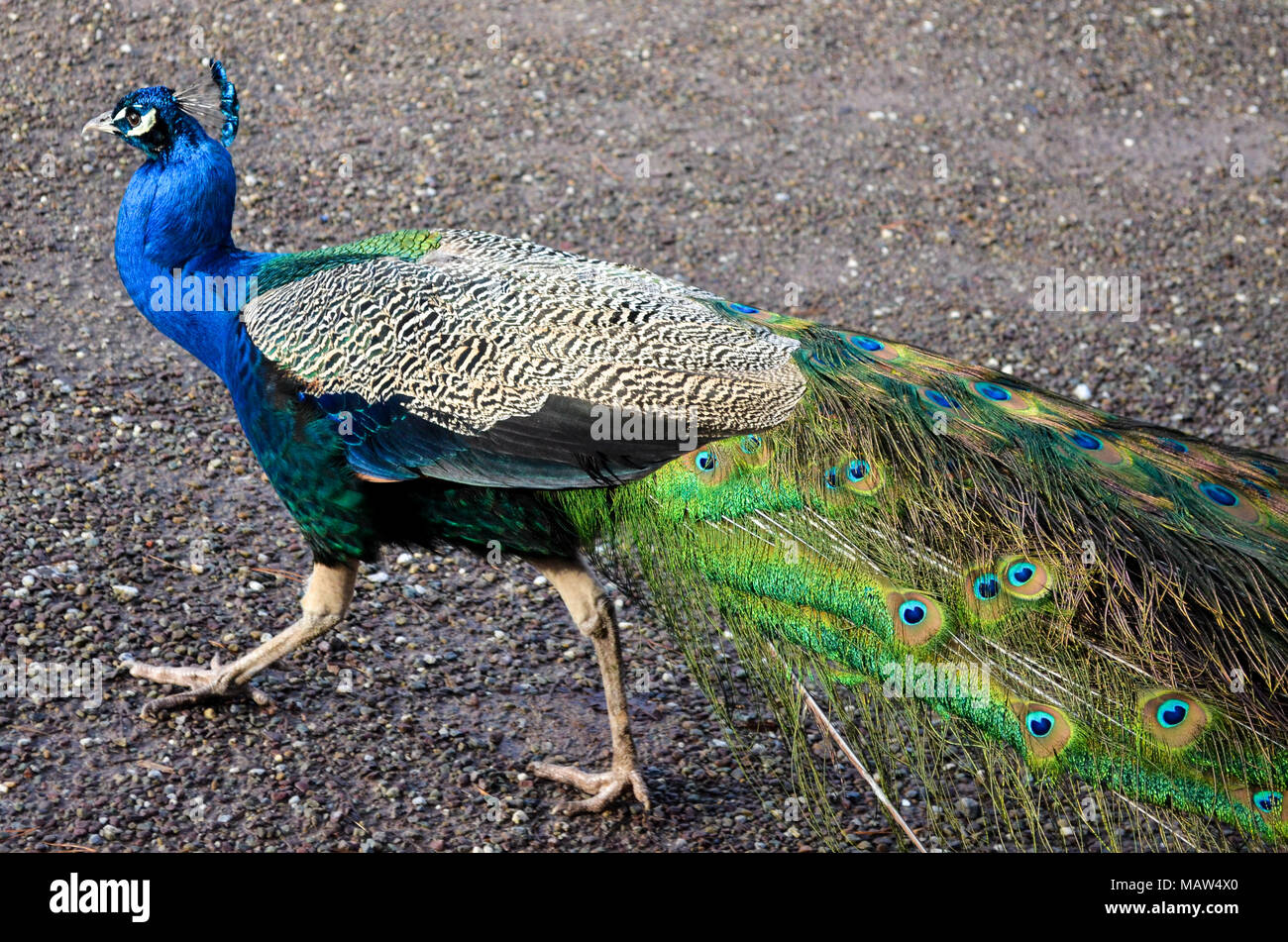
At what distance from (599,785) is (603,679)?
1.01ft

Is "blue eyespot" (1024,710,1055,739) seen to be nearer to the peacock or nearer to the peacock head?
the peacock

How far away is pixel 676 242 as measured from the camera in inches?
259

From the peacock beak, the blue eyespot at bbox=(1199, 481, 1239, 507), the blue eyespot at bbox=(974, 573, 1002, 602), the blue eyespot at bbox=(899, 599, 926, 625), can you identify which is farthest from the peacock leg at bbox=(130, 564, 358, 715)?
the blue eyespot at bbox=(1199, 481, 1239, 507)

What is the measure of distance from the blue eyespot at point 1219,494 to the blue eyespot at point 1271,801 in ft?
2.24

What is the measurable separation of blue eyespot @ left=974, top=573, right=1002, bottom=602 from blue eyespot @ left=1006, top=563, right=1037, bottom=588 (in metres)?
0.03

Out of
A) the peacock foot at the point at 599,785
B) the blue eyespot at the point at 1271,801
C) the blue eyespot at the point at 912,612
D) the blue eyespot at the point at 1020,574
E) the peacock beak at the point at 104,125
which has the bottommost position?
the peacock foot at the point at 599,785

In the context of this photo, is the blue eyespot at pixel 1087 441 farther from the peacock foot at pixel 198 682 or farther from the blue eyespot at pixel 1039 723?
the peacock foot at pixel 198 682

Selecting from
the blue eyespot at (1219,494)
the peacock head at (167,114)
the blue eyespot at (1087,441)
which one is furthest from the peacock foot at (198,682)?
the blue eyespot at (1219,494)

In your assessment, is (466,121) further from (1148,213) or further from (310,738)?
(310,738)

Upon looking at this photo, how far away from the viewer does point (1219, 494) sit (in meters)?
3.18

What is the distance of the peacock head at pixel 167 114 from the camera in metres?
3.57

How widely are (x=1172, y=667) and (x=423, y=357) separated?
185 cm

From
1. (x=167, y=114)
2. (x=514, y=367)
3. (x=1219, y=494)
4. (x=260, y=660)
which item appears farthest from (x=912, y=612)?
(x=167, y=114)
